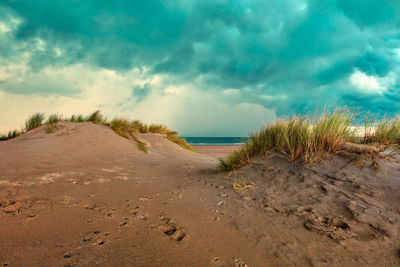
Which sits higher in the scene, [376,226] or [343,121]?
[343,121]

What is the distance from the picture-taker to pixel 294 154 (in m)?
3.89

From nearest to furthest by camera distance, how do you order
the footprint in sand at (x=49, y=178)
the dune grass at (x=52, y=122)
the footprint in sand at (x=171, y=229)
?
1. the footprint in sand at (x=171, y=229)
2. the footprint in sand at (x=49, y=178)
3. the dune grass at (x=52, y=122)

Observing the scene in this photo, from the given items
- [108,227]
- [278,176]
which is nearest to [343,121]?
[278,176]

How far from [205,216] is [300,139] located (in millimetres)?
2539

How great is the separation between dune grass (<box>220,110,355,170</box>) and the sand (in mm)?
244

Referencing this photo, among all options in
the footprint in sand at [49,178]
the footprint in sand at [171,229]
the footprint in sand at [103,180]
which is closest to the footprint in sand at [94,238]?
the footprint in sand at [171,229]

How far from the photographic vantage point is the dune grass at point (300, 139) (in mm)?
3742

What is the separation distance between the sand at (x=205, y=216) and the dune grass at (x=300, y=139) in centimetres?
24

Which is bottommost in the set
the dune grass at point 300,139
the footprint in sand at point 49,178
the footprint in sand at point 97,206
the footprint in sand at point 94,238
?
the footprint in sand at point 94,238

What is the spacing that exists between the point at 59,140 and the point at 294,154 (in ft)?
18.6

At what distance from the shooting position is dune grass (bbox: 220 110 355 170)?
3742mm

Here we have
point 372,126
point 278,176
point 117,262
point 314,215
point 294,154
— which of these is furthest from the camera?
point 372,126

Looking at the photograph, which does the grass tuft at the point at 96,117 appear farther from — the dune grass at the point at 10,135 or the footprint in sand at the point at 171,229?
the footprint in sand at the point at 171,229

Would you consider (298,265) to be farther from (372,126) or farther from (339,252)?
(372,126)
